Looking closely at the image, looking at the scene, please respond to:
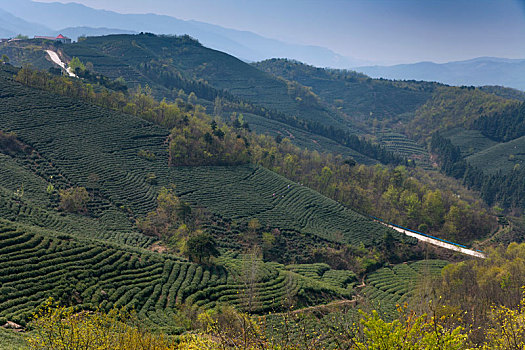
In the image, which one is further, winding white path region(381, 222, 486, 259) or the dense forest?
winding white path region(381, 222, 486, 259)

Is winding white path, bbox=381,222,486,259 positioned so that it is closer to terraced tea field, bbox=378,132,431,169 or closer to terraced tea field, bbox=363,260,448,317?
terraced tea field, bbox=363,260,448,317

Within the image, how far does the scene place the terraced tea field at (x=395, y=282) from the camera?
49269 mm

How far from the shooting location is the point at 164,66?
198 meters

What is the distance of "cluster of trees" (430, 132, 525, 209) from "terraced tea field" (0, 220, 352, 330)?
106308 mm

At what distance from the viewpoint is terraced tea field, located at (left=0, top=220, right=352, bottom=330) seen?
32.4 m

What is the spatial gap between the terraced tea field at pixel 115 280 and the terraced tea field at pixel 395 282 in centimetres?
633

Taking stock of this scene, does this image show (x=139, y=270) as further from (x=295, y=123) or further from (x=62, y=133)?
(x=295, y=123)

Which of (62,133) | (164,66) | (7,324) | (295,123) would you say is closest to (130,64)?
(164,66)

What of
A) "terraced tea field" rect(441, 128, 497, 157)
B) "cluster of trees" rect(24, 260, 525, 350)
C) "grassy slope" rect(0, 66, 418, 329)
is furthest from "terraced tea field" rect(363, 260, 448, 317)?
"terraced tea field" rect(441, 128, 497, 157)

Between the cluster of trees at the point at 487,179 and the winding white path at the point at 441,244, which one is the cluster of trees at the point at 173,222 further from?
the cluster of trees at the point at 487,179

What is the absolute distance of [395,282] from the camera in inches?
2253

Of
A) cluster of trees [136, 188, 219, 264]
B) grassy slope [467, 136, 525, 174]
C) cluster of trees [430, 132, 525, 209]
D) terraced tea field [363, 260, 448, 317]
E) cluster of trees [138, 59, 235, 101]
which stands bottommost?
terraced tea field [363, 260, 448, 317]

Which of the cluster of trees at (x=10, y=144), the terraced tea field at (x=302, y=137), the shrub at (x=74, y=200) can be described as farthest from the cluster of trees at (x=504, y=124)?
the cluster of trees at (x=10, y=144)

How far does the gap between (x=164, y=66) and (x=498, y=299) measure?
196397mm
